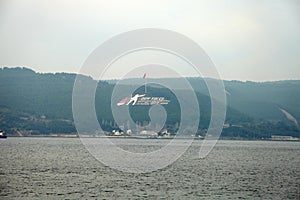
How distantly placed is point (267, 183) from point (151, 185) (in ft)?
46.0

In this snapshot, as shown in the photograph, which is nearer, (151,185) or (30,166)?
(151,185)

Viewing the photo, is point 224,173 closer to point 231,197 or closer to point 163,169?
point 163,169

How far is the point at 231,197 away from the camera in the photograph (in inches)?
1900

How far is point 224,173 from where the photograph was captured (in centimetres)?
7144

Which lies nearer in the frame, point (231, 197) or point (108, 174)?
point (231, 197)

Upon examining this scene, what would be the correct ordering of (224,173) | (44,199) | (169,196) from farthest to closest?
1. (224,173)
2. (169,196)
3. (44,199)

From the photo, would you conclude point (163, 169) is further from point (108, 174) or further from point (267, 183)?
point (267, 183)

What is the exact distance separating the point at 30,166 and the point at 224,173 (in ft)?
89.1

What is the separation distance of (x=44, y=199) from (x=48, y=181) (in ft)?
40.6

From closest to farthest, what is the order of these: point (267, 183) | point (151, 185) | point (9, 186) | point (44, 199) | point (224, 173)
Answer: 1. point (44, 199)
2. point (9, 186)
3. point (151, 185)
4. point (267, 183)
5. point (224, 173)

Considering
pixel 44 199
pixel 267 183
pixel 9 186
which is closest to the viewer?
pixel 44 199

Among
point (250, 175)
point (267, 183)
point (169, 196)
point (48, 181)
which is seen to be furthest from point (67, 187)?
point (250, 175)

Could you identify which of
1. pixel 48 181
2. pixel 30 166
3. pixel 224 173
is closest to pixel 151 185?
pixel 48 181

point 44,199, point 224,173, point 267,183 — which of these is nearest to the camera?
point 44,199
